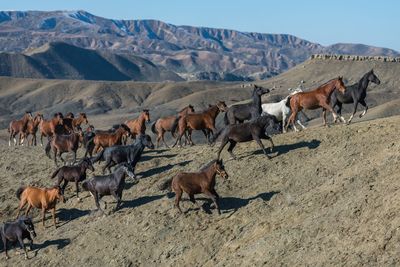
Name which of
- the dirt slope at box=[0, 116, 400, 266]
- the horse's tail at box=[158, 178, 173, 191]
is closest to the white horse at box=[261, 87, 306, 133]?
the dirt slope at box=[0, 116, 400, 266]

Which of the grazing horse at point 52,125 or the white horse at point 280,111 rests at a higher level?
the white horse at point 280,111

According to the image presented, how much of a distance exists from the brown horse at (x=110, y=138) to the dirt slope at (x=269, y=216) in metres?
1.66

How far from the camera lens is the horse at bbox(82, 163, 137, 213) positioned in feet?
67.5

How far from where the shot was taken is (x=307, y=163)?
21.3 meters

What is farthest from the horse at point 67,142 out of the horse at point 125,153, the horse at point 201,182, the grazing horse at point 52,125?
the horse at point 201,182

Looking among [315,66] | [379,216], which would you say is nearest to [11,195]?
[379,216]

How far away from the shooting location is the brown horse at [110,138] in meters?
25.4

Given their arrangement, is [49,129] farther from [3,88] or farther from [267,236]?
→ [3,88]

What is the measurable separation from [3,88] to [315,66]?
6811cm

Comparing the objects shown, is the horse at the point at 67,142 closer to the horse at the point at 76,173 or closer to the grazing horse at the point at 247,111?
the horse at the point at 76,173

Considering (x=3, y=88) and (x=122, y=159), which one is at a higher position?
(x=122, y=159)

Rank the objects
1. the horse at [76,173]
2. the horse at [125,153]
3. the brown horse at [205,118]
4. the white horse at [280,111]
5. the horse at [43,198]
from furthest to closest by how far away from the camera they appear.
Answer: the white horse at [280,111], the brown horse at [205,118], the horse at [125,153], the horse at [76,173], the horse at [43,198]

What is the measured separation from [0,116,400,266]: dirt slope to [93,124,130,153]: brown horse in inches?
65.5

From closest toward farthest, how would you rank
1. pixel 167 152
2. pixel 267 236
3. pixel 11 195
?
pixel 267 236 < pixel 11 195 < pixel 167 152
